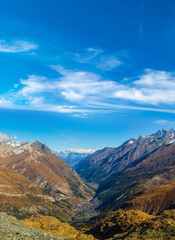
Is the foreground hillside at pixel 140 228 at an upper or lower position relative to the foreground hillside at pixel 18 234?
lower

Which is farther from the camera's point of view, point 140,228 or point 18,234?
point 140,228

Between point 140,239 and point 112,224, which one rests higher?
point 140,239

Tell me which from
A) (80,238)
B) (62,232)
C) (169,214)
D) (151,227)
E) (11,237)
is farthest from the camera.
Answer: (169,214)

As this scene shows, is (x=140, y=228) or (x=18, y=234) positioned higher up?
(x=18, y=234)

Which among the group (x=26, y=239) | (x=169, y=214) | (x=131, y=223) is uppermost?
(x=26, y=239)

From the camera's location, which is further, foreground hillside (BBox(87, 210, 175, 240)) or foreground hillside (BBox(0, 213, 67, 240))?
foreground hillside (BBox(87, 210, 175, 240))

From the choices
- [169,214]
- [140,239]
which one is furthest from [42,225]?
[169,214]

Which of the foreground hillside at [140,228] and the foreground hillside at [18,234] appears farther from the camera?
the foreground hillside at [140,228]

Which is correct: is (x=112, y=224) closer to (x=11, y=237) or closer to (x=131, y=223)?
(x=131, y=223)

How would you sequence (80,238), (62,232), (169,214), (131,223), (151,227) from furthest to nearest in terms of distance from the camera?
(131,223), (169,214), (151,227), (62,232), (80,238)

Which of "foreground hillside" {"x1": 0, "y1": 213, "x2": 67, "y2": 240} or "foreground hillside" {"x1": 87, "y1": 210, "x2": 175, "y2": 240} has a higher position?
"foreground hillside" {"x1": 0, "y1": 213, "x2": 67, "y2": 240}

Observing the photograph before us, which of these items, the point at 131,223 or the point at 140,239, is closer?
the point at 140,239
